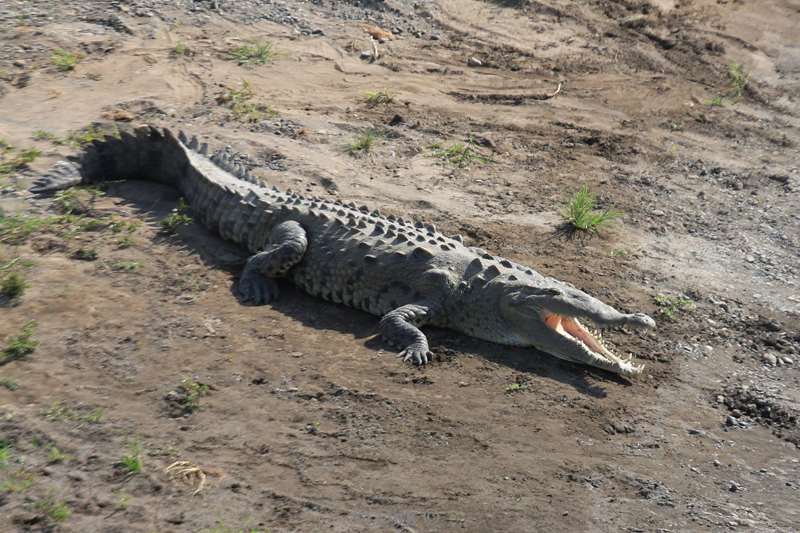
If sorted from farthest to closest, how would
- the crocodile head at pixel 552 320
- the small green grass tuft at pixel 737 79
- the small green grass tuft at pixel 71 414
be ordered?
the small green grass tuft at pixel 737 79 → the crocodile head at pixel 552 320 → the small green grass tuft at pixel 71 414

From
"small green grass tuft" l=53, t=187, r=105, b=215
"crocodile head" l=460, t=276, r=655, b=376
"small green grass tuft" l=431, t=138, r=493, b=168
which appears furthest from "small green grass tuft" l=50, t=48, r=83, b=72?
"crocodile head" l=460, t=276, r=655, b=376

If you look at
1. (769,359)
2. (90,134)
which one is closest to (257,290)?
(90,134)

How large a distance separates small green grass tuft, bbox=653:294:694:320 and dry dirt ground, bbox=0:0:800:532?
2 cm

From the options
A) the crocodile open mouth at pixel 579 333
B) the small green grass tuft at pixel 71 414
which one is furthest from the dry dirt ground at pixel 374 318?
the crocodile open mouth at pixel 579 333

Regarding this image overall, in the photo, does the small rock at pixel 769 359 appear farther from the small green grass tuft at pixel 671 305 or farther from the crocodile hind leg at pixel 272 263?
the crocodile hind leg at pixel 272 263

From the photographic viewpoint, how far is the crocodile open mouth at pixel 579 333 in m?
6.08

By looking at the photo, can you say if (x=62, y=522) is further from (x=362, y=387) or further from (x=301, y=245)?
(x=301, y=245)

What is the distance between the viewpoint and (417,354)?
597cm

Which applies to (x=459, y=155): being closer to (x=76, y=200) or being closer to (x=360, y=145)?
(x=360, y=145)

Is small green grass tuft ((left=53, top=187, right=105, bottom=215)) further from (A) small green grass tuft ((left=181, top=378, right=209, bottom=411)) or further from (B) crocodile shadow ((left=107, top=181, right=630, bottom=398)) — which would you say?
(A) small green grass tuft ((left=181, top=378, right=209, bottom=411))

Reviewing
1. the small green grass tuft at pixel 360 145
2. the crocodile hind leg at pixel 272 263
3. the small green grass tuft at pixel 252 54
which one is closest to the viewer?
the crocodile hind leg at pixel 272 263

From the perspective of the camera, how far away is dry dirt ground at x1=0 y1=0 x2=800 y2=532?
4.70 meters

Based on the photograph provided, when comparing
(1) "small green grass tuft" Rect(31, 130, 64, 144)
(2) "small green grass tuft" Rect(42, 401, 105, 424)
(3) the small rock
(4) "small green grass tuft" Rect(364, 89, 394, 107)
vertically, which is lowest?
(2) "small green grass tuft" Rect(42, 401, 105, 424)

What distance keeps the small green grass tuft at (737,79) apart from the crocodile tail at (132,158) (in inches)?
323
